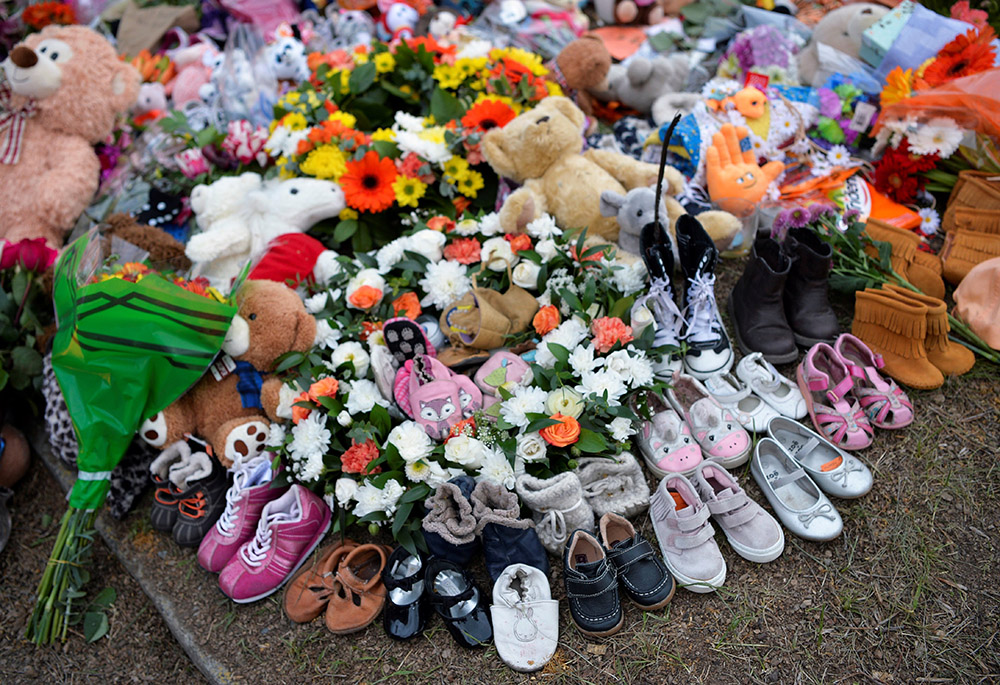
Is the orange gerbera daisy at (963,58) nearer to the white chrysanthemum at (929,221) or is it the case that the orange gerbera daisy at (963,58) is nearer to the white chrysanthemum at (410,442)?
the white chrysanthemum at (929,221)

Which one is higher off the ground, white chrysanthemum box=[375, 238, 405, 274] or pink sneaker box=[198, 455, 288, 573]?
white chrysanthemum box=[375, 238, 405, 274]

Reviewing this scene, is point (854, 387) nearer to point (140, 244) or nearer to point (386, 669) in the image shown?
point (386, 669)

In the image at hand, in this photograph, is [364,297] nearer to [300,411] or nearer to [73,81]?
[300,411]

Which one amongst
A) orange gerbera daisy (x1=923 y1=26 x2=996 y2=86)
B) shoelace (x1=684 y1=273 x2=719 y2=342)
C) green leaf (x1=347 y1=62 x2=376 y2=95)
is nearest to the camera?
shoelace (x1=684 y1=273 x2=719 y2=342)

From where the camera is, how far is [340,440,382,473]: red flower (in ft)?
6.83

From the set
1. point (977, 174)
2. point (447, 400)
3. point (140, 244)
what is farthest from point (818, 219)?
point (140, 244)

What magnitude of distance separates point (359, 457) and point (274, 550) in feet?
1.47

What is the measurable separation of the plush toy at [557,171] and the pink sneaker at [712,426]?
0.78 meters

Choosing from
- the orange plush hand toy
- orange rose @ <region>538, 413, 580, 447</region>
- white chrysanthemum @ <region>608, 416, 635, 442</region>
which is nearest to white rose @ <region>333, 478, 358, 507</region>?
orange rose @ <region>538, 413, 580, 447</region>

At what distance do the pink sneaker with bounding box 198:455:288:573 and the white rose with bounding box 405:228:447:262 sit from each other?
3.48 ft

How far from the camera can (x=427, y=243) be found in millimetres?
2656

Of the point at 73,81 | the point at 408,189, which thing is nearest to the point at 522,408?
the point at 408,189

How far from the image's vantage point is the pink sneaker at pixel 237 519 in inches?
87.7

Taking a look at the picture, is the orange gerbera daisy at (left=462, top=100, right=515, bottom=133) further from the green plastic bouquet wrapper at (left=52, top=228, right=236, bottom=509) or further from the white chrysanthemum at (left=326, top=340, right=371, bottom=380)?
the green plastic bouquet wrapper at (left=52, top=228, right=236, bottom=509)
